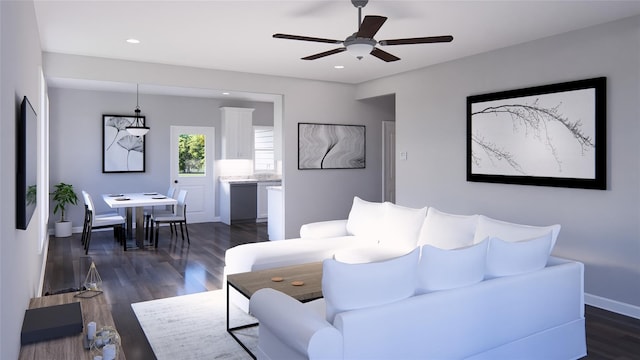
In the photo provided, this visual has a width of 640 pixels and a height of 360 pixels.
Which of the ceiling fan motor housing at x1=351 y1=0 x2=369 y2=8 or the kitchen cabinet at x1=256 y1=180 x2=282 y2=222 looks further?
the kitchen cabinet at x1=256 y1=180 x2=282 y2=222

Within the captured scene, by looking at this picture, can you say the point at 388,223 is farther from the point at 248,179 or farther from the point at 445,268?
the point at 248,179

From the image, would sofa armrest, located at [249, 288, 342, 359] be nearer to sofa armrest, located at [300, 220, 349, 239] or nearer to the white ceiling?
the white ceiling

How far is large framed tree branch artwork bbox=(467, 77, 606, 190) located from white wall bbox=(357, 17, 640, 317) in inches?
3.6

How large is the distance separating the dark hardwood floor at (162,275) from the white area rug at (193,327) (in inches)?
4.4

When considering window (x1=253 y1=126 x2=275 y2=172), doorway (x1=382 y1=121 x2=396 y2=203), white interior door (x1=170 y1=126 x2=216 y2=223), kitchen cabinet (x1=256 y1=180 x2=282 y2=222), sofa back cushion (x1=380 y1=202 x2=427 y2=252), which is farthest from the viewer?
window (x1=253 y1=126 x2=275 y2=172)

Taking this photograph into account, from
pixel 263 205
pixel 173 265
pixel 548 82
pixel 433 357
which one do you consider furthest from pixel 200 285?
pixel 263 205

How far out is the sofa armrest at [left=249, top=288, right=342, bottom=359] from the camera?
6.84ft

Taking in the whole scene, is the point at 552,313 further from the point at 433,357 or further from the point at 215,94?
the point at 215,94

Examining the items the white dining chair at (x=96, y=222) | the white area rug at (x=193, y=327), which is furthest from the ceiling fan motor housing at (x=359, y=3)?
the white dining chair at (x=96, y=222)

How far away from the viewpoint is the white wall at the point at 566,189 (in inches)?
153

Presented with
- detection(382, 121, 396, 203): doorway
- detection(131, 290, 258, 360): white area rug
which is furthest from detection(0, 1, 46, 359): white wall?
detection(382, 121, 396, 203): doorway

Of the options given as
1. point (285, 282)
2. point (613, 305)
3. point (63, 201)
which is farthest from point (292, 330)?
point (63, 201)

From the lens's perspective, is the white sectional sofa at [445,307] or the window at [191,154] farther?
the window at [191,154]

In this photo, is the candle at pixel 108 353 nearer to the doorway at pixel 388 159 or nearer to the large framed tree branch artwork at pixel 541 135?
Result: the large framed tree branch artwork at pixel 541 135
